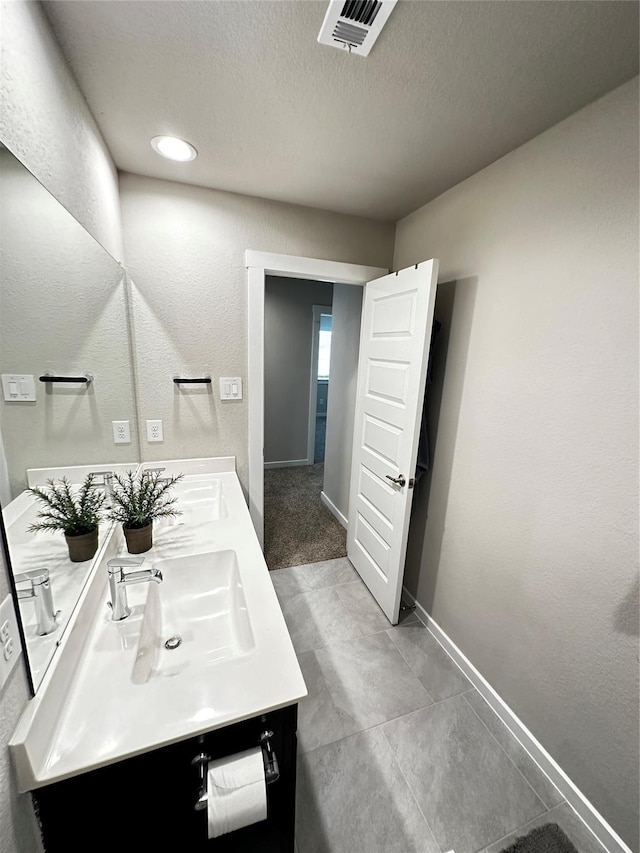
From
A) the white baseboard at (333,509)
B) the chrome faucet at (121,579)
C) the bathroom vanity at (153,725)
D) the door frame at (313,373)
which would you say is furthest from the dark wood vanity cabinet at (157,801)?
the door frame at (313,373)

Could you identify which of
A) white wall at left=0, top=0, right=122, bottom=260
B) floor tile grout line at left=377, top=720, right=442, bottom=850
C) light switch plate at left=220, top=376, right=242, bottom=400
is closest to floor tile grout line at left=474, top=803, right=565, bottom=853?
floor tile grout line at left=377, top=720, right=442, bottom=850

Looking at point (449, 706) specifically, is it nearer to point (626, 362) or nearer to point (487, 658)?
A: point (487, 658)

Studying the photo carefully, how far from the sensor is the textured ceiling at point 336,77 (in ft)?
2.80

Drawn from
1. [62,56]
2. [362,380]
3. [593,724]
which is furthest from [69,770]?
[362,380]

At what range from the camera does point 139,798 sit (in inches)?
27.5

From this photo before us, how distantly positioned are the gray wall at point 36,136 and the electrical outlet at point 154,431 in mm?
946

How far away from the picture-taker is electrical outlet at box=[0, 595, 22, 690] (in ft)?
1.89

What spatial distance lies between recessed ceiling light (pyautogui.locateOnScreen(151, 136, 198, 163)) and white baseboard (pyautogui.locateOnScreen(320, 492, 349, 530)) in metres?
2.64

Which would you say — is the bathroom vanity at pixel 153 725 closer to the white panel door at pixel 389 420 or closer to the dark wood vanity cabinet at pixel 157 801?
the dark wood vanity cabinet at pixel 157 801

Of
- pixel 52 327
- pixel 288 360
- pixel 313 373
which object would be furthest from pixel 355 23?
pixel 313 373

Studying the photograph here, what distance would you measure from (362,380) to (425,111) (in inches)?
52.4

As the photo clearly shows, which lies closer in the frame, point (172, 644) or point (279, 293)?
point (172, 644)

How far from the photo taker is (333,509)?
10.9ft

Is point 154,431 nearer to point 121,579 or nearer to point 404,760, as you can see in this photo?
point 121,579
